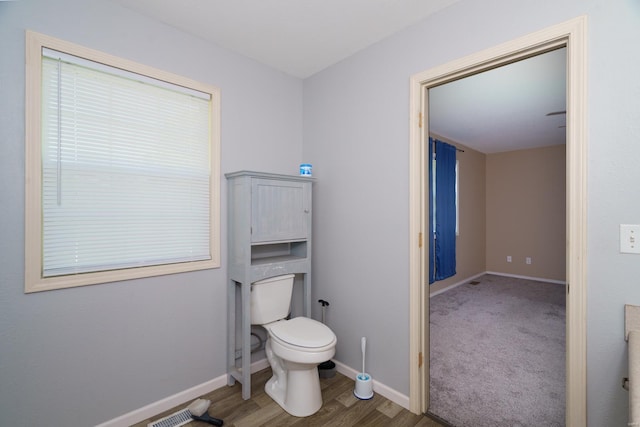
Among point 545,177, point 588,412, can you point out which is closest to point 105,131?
point 588,412

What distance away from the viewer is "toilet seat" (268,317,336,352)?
1832 mm

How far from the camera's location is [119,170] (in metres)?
1.80

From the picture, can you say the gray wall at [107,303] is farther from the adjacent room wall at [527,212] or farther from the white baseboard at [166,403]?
the adjacent room wall at [527,212]

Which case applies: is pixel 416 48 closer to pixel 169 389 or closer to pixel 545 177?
pixel 169 389

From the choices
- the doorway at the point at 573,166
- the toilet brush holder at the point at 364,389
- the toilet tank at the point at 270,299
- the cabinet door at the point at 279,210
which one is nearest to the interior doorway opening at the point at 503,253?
the doorway at the point at 573,166

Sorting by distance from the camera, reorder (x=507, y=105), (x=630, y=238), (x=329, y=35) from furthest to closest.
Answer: (x=507, y=105)
(x=329, y=35)
(x=630, y=238)

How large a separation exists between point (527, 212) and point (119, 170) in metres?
6.47

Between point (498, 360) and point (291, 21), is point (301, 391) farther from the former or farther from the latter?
point (291, 21)

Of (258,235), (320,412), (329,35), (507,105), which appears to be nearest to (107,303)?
(258,235)

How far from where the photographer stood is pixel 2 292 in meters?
1.46

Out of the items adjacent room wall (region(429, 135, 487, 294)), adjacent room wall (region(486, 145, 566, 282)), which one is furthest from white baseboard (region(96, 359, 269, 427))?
adjacent room wall (region(486, 145, 566, 282))

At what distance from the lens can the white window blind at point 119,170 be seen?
1603 millimetres

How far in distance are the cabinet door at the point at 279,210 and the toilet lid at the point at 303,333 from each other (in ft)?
2.01

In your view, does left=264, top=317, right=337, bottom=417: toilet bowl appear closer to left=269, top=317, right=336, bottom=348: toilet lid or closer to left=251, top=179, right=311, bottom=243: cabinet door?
left=269, top=317, right=336, bottom=348: toilet lid
